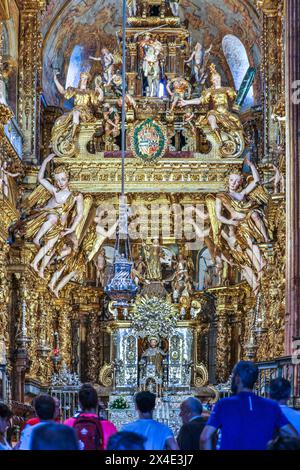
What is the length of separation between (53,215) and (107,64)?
4943mm

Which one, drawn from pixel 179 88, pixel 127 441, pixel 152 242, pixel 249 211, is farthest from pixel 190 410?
pixel 152 242

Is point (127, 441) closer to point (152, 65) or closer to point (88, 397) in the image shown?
point (88, 397)

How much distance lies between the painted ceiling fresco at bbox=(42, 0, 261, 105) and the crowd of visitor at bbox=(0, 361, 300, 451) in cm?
2382

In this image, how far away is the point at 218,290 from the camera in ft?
111

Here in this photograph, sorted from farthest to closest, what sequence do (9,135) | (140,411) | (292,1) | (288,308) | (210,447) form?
(9,135), (292,1), (288,308), (140,411), (210,447)

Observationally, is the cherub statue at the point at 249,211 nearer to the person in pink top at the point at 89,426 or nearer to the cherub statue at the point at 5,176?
the cherub statue at the point at 5,176

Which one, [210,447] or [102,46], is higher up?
[102,46]

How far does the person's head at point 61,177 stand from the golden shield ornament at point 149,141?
1754 millimetres

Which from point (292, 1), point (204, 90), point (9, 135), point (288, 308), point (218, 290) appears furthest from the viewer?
point (218, 290)

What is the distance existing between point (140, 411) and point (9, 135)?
20.2 m

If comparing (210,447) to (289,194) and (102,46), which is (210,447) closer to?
(289,194)

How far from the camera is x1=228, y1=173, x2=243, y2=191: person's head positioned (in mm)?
29844

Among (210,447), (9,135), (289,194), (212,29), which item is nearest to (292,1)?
(289,194)

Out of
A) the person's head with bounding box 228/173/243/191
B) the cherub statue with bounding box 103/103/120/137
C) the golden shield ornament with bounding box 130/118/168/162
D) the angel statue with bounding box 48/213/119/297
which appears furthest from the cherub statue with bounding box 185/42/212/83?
the angel statue with bounding box 48/213/119/297
